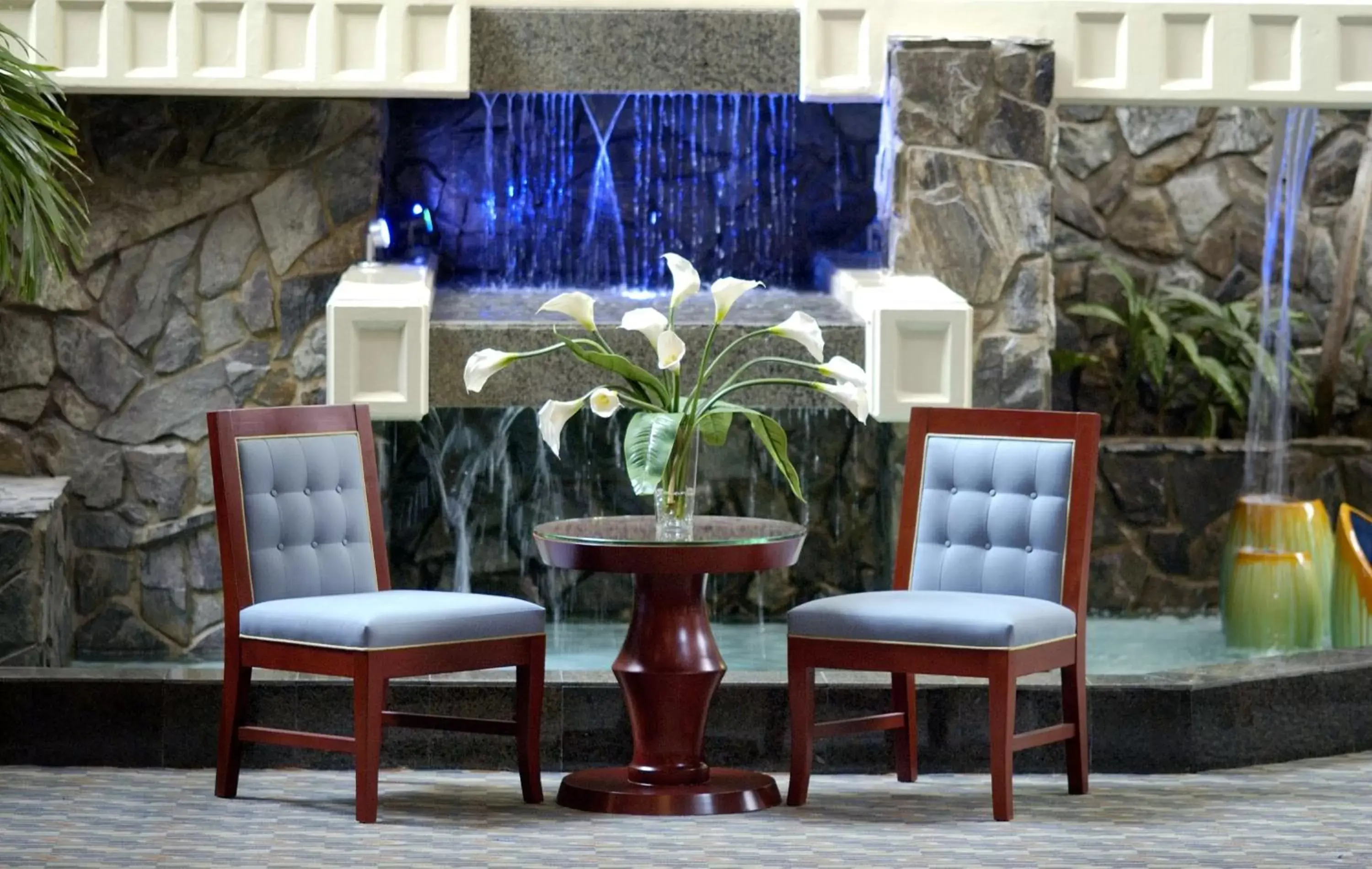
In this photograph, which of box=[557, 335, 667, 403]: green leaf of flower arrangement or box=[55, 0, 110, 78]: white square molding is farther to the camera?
box=[55, 0, 110, 78]: white square molding

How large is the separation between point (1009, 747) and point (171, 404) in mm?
3268

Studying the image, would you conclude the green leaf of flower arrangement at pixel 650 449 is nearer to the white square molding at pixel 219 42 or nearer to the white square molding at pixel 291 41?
the white square molding at pixel 291 41

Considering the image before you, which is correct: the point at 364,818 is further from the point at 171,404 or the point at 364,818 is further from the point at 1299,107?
the point at 1299,107

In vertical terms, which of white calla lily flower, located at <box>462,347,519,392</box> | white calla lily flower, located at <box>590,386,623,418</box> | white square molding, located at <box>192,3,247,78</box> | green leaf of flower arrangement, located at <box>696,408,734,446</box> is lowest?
green leaf of flower arrangement, located at <box>696,408,734,446</box>

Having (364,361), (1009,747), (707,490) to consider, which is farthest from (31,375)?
(1009,747)

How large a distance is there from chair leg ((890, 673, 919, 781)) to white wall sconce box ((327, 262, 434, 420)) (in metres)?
1.61

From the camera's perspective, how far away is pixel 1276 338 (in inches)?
288

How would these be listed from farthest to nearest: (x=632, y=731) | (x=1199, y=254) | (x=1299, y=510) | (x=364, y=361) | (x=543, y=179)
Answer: (x=1199, y=254)
(x=543, y=179)
(x=1299, y=510)
(x=364, y=361)
(x=632, y=731)

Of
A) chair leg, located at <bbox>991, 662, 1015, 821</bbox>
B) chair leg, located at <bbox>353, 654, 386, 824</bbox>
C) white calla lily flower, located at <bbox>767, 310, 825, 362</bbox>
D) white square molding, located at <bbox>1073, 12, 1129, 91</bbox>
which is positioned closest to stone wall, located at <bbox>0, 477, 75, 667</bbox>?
chair leg, located at <bbox>353, 654, 386, 824</bbox>

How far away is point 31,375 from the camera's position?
622 centimetres

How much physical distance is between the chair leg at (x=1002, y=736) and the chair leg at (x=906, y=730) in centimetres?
40

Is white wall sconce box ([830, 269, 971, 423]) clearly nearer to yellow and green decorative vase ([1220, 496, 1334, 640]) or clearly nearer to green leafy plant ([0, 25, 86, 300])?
yellow and green decorative vase ([1220, 496, 1334, 640])

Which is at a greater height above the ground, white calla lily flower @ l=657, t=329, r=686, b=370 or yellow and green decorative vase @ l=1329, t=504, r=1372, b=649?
white calla lily flower @ l=657, t=329, r=686, b=370

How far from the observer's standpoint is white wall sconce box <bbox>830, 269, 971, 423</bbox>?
5.29 meters
